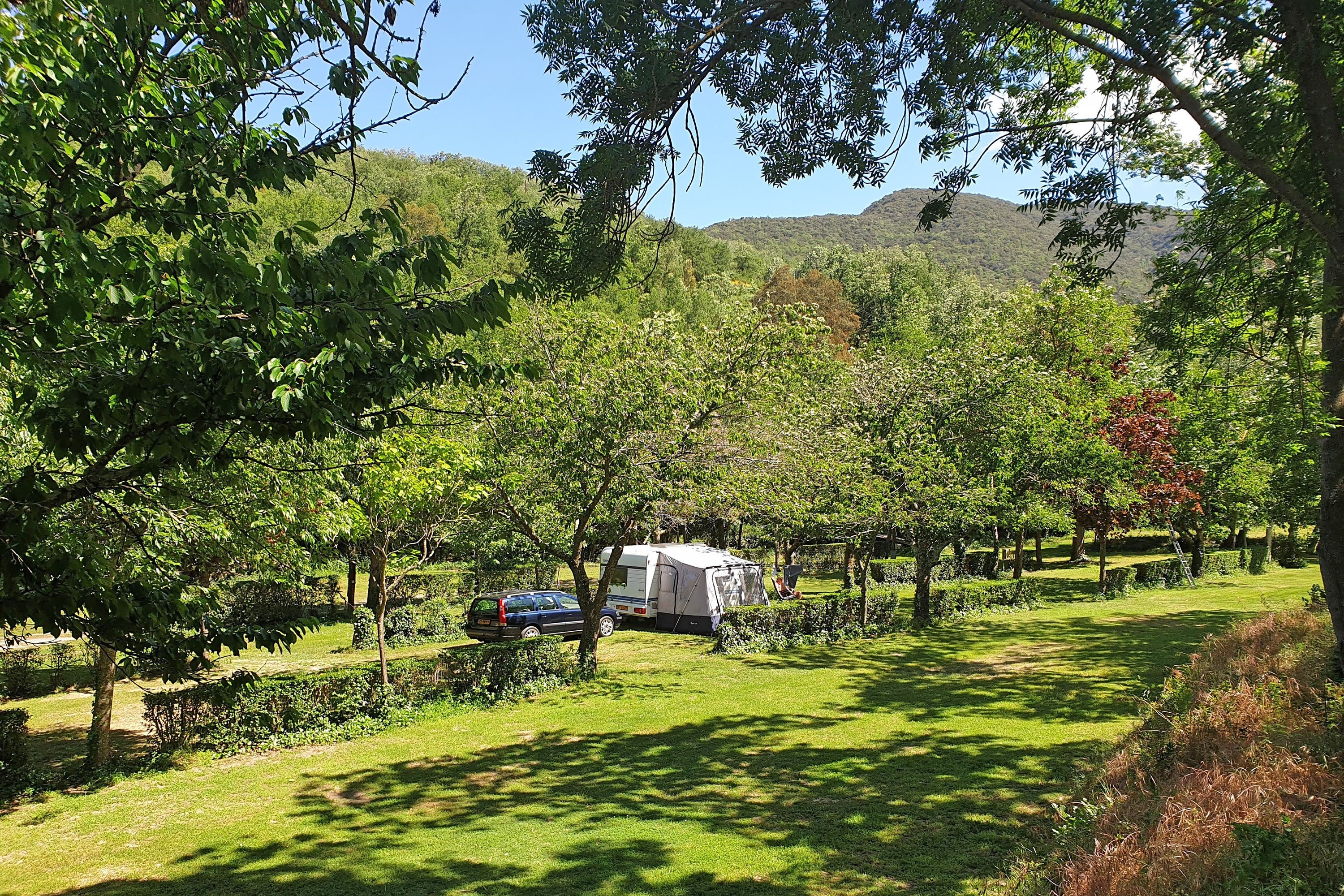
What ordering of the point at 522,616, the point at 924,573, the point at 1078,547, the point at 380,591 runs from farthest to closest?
the point at 1078,547, the point at 924,573, the point at 522,616, the point at 380,591

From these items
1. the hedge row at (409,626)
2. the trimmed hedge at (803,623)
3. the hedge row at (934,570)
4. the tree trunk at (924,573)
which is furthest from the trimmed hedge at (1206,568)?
the hedge row at (409,626)

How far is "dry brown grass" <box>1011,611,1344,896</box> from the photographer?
4102 mm

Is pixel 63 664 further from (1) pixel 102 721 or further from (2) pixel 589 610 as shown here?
(2) pixel 589 610

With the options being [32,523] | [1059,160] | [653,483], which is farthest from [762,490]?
[32,523]

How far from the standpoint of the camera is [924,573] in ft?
67.1

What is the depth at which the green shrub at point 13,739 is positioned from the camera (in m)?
9.97

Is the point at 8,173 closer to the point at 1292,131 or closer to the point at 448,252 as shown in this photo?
the point at 448,252

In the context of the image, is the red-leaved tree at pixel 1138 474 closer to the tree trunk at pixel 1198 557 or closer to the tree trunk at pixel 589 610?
the tree trunk at pixel 1198 557

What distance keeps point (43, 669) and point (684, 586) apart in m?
15.5

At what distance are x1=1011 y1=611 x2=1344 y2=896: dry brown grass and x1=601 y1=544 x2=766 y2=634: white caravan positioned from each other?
542 inches

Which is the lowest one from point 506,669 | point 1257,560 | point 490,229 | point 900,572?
point 506,669

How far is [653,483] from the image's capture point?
13.4 m

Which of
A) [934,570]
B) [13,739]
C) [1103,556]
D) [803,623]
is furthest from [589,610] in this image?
[934,570]

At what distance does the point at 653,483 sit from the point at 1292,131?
963 centimetres
